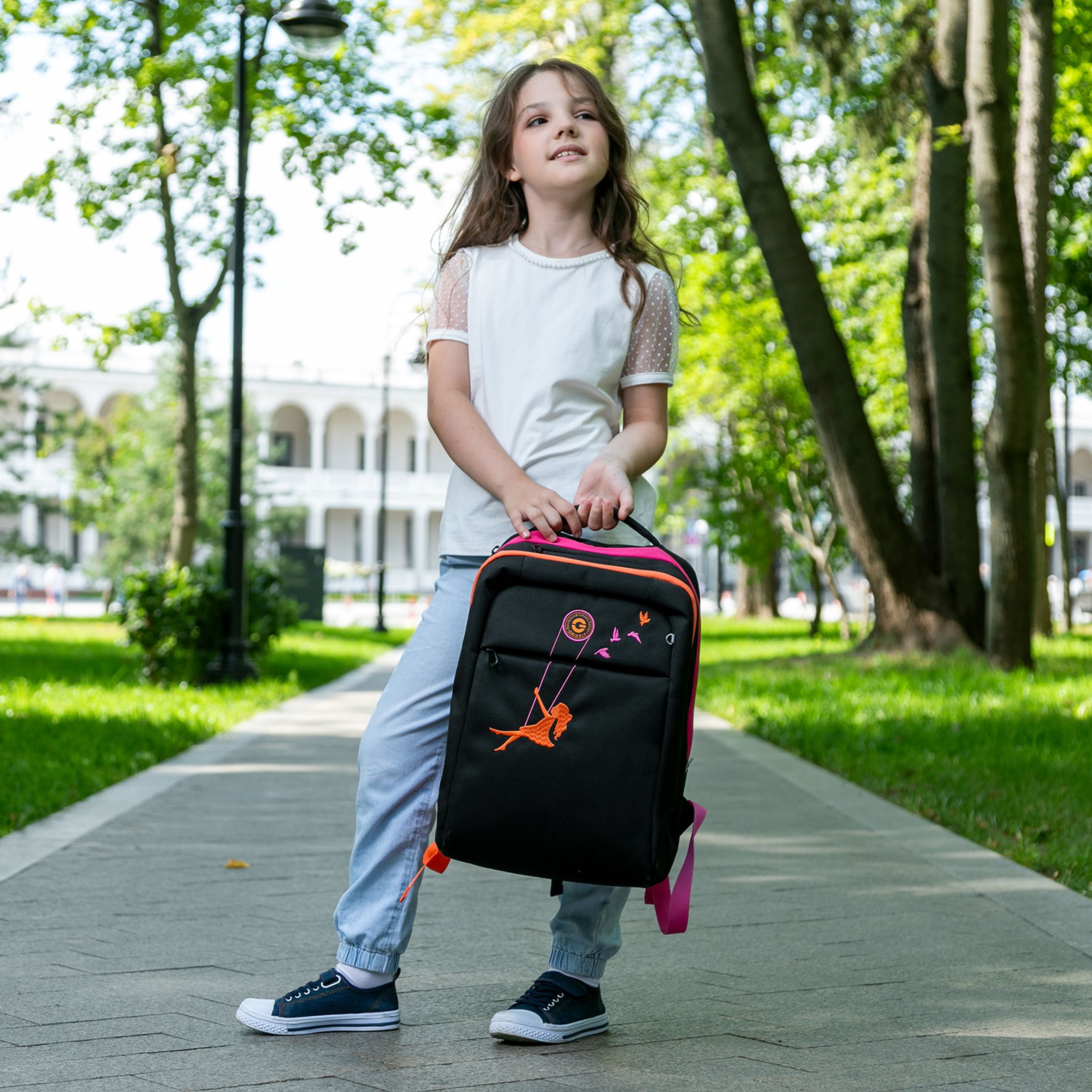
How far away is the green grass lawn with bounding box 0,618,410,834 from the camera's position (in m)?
6.45

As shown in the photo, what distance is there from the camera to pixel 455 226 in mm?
3127

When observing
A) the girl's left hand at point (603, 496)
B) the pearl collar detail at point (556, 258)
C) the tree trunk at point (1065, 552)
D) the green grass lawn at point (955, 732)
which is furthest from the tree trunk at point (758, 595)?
the girl's left hand at point (603, 496)

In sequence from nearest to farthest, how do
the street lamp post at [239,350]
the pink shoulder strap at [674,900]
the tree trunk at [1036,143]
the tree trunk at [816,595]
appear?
the pink shoulder strap at [674,900]
the street lamp post at [239,350]
the tree trunk at [1036,143]
the tree trunk at [816,595]

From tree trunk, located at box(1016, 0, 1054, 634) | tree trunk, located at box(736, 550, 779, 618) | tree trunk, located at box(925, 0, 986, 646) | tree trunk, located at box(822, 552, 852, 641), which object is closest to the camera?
tree trunk, located at box(1016, 0, 1054, 634)

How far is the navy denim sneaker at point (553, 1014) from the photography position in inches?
113

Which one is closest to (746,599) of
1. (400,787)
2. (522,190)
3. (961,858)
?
(961,858)

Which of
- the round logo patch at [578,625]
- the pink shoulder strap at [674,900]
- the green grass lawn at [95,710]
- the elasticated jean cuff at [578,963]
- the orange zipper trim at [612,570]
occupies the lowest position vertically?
the green grass lawn at [95,710]

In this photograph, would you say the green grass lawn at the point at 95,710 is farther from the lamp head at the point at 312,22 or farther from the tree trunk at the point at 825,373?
the lamp head at the point at 312,22

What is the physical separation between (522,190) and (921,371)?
12.0 metres

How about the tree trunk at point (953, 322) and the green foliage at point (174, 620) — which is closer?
the green foliage at point (174, 620)

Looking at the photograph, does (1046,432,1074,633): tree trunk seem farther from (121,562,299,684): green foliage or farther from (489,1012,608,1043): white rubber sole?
(489,1012,608,1043): white rubber sole

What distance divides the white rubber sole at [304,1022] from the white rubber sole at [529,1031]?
0.24m

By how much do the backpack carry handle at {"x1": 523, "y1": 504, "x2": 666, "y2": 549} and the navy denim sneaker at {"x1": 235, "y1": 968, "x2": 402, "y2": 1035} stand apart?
98cm

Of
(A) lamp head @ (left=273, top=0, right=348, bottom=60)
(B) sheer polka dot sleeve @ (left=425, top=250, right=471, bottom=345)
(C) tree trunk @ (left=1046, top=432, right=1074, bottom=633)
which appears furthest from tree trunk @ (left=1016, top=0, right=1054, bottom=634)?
(C) tree trunk @ (left=1046, top=432, right=1074, bottom=633)
